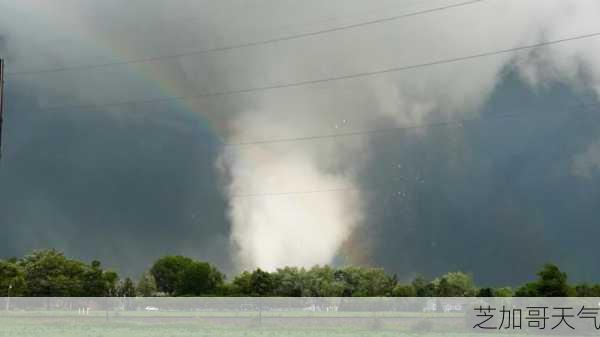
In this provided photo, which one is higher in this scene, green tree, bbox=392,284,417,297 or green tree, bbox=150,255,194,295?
green tree, bbox=150,255,194,295

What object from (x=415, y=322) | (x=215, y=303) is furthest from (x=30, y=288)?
(x=415, y=322)

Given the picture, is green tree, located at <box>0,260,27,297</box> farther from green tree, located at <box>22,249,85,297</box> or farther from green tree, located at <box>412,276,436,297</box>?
green tree, located at <box>412,276,436,297</box>

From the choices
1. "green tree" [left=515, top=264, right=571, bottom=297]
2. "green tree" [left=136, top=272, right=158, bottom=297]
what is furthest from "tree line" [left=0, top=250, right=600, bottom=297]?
"green tree" [left=515, top=264, right=571, bottom=297]

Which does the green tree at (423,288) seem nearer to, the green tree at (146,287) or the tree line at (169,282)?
the tree line at (169,282)

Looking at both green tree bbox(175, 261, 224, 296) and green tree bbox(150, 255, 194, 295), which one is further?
green tree bbox(150, 255, 194, 295)

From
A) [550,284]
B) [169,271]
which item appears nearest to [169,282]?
[169,271]

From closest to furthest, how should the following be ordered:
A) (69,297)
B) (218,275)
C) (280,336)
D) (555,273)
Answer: (280,336), (555,273), (69,297), (218,275)

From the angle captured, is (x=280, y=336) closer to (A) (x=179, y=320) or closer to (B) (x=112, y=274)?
(A) (x=179, y=320)

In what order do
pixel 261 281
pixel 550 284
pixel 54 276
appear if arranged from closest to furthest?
pixel 550 284
pixel 261 281
pixel 54 276

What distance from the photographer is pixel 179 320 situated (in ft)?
301

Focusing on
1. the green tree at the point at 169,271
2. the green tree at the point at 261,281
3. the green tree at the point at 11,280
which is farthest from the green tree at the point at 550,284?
the green tree at the point at 169,271

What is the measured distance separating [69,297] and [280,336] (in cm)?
10089

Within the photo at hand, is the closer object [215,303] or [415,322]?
[415,322]

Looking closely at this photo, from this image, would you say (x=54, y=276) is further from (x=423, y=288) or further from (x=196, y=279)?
(x=423, y=288)
